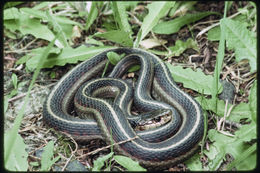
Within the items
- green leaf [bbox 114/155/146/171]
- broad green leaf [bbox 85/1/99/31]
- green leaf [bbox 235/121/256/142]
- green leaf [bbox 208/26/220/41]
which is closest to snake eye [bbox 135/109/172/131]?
green leaf [bbox 114/155/146/171]

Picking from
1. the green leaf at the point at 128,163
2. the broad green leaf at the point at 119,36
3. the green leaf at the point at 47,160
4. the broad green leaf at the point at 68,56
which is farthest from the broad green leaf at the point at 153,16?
A: the green leaf at the point at 47,160

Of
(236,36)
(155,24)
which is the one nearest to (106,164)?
(236,36)

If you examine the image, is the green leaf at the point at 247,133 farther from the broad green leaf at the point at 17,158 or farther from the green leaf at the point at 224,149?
the broad green leaf at the point at 17,158

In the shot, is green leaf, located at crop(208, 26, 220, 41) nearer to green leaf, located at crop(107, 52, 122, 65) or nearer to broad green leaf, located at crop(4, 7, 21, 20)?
green leaf, located at crop(107, 52, 122, 65)

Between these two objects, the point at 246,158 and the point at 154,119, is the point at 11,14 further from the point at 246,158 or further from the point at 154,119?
the point at 246,158

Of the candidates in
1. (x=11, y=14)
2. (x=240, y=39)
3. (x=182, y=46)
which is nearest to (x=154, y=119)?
(x=240, y=39)

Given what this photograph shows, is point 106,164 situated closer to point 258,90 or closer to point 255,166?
point 255,166

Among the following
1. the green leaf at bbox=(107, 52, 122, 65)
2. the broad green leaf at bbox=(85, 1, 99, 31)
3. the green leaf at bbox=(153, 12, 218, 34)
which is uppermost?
the broad green leaf at bbox=(85, 1, 99, 31)
